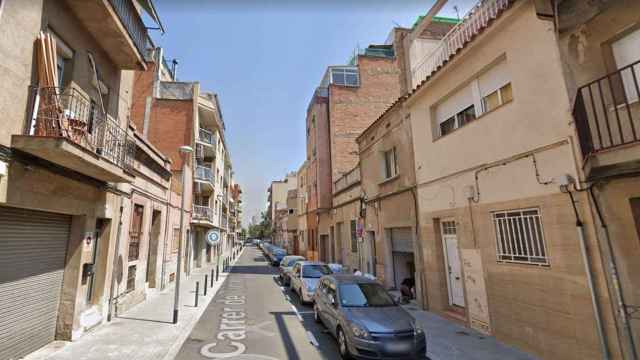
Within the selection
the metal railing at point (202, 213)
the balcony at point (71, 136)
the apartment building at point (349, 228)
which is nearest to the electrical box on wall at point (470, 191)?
the apartment building at point (349, 228)

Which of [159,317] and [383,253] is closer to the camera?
[159,317]

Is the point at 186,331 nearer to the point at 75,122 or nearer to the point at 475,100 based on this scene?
the point at 75,122

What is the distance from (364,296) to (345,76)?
19408mm

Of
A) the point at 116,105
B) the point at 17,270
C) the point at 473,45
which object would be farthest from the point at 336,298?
the point at 116,105

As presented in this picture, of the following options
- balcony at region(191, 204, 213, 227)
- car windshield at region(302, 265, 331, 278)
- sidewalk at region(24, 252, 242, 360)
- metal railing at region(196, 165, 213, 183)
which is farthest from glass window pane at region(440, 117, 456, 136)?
metal railing at region(196, 165, 213, 183)

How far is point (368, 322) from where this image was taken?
6133mm

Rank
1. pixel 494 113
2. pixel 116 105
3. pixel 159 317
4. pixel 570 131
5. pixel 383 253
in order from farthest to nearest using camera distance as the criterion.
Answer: pixel 383 253, pixel 159 317, pixel 116 105, pixel 494 113, pixel 570 131

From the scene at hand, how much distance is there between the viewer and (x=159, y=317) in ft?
30.4

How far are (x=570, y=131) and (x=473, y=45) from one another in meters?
3.43

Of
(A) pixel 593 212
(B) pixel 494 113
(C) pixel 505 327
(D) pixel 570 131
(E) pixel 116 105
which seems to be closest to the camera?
(A) pixel 593 212

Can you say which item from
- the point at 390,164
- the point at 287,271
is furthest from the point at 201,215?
the point at 390,164

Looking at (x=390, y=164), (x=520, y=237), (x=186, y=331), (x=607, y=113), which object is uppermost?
(x=390, y=164)

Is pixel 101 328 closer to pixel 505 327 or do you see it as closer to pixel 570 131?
pixel 505 327

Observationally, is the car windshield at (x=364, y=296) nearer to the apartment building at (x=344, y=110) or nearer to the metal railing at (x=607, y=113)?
the metal railing at (x=607, y=113)
